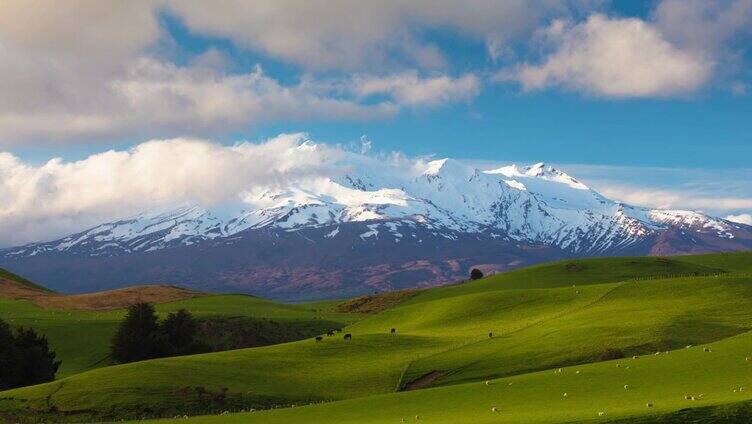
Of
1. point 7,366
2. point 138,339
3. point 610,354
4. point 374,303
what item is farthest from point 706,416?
point 374,303

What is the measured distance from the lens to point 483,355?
58938 millimetres

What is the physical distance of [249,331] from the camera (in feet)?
296

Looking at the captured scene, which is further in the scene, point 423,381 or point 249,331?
point 249,331

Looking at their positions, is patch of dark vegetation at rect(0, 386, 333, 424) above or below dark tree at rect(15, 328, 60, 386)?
below

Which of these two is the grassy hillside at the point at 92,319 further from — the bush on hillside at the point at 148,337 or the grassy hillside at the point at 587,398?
the grassy hillside at the point at 587,398

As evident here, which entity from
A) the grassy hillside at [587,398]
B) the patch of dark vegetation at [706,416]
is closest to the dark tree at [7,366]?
the grassy hillside at [587,398]

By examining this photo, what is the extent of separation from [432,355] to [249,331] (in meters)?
35.0

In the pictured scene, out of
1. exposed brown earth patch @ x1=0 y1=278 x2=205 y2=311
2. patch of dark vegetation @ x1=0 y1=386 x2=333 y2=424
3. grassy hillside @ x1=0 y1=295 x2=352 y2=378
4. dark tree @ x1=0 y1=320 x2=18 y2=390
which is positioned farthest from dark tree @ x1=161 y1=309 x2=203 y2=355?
exposed brown earth patch @ x1=0 y1=278 x2=205 y2=311

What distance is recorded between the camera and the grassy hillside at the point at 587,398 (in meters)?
32.5

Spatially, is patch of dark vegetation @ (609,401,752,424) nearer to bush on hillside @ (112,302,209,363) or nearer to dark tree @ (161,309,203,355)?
bush on hillside @ (112,302,209,363)

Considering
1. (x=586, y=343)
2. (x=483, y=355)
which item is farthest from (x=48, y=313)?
(x=586, y=343)

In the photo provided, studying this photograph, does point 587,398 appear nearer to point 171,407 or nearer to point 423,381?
point 423,381

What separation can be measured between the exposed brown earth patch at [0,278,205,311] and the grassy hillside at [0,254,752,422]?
54878 millimetres

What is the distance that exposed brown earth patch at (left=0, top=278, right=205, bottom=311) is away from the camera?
384 feet
